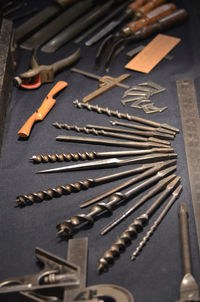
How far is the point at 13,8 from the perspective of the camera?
16.1 ft

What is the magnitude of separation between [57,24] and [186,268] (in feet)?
9.83

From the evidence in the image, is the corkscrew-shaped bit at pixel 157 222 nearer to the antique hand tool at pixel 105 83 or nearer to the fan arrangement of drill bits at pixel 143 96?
the fan arrangement of drill bits at pixel 143 96

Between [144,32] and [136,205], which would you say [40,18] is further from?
[136,205]

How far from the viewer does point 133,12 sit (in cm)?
456

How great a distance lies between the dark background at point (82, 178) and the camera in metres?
2.49

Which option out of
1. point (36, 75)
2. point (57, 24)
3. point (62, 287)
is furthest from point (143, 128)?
point (57, 24)

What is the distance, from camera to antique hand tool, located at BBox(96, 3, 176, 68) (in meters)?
4.14

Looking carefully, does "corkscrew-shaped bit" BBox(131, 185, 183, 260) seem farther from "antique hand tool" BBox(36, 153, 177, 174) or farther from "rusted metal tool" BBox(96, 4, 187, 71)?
"rusted metal tool" BBox(96, 4, 187, 71)

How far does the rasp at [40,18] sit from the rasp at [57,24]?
Result: 58 millimetres

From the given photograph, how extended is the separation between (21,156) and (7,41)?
125cm

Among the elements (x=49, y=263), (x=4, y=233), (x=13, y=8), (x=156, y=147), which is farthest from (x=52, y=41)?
(x=49, y=263)

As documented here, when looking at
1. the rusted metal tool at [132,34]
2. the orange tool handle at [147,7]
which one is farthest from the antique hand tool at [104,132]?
the orange tool handle at [147,7]

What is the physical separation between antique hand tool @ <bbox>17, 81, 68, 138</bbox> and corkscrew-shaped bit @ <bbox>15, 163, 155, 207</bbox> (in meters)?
0.64

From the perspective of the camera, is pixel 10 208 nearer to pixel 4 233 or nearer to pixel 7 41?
pixel 4 233
